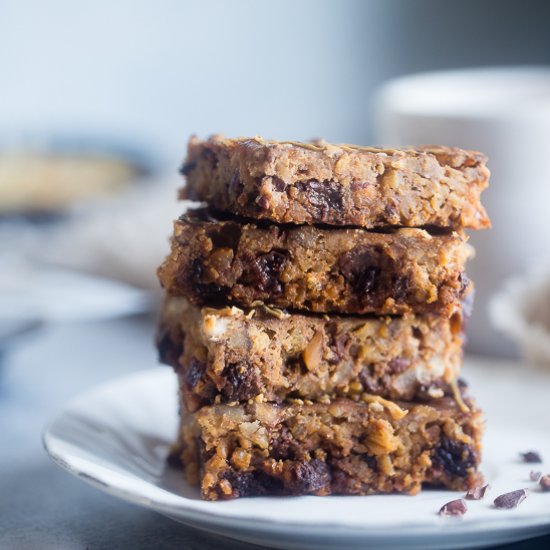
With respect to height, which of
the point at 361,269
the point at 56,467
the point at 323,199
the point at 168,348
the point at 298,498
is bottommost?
the point at 56,467

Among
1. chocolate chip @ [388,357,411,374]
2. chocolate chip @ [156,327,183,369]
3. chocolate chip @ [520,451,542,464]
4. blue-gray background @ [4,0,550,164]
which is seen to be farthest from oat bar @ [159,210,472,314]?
blue-gray background @ [4,0,550,164]

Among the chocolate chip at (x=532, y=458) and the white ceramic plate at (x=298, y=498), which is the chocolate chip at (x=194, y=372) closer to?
the white ceramic plate at (x=298, y=498)

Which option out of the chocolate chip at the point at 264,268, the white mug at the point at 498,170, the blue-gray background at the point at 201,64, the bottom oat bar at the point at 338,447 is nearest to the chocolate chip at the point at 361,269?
the chocolate chip at the point at 264,268

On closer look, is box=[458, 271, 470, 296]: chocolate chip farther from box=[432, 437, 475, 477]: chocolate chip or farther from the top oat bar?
box=[432, 437, 475, 477]: chocolate chip

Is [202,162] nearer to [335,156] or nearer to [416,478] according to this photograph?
[335,156]

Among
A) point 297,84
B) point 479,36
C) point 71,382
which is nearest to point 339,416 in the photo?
point 71,382

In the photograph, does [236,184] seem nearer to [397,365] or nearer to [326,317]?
[326,317]

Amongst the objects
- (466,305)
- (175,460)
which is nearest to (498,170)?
(466,305)
